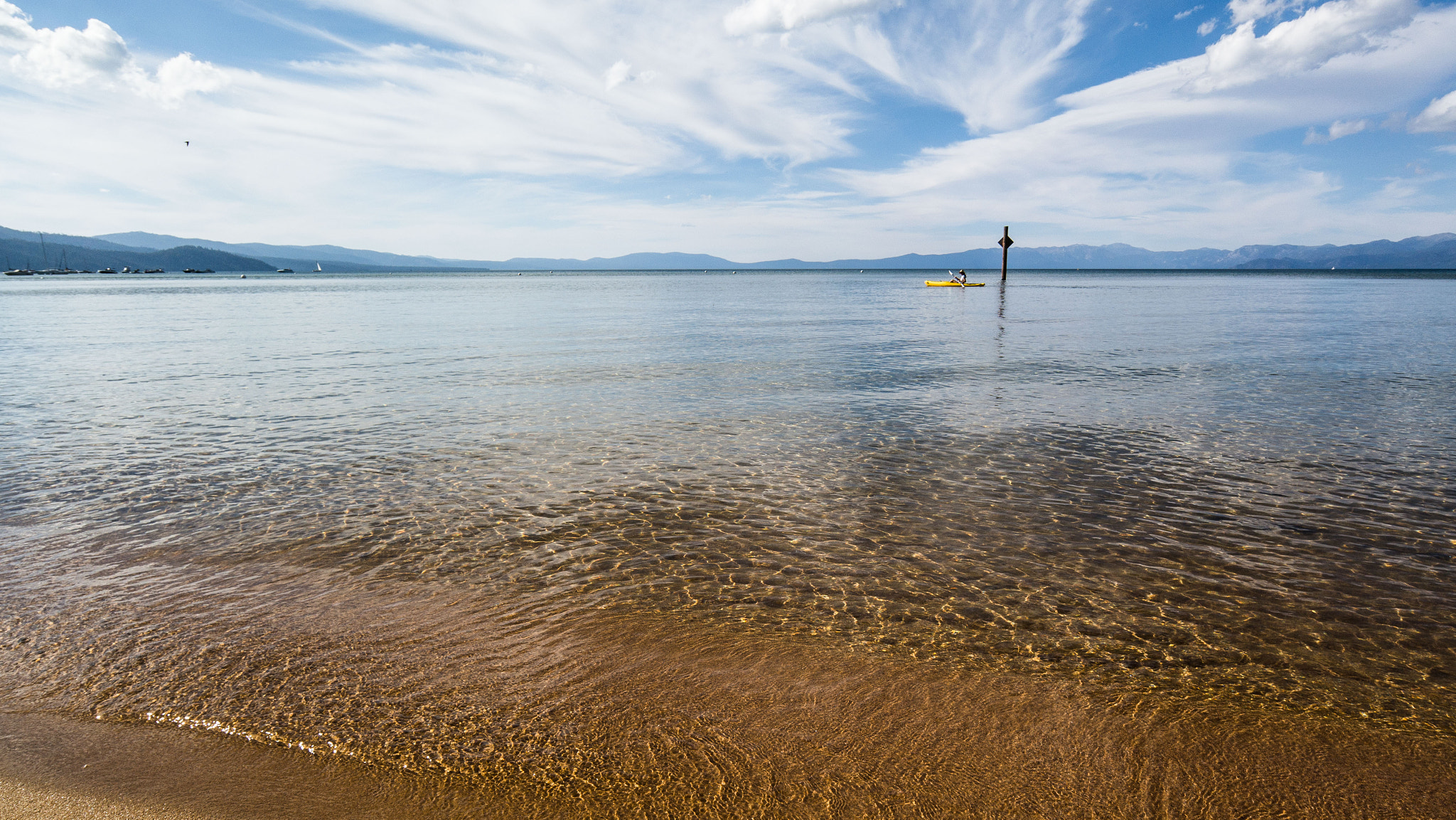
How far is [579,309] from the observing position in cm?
6028

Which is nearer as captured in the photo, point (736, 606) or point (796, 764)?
point (796, 764)

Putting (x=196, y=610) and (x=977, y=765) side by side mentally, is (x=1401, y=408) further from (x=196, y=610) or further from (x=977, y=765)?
(x=196, y=610)

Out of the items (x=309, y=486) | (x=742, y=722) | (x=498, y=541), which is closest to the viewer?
(x=742, y=722)

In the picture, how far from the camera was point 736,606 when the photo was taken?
6.98 metres

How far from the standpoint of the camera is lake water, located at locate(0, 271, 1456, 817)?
453 cm

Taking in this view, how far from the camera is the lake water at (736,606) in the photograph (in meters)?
4.53

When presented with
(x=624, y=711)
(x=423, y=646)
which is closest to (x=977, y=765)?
(x=624, y=711)

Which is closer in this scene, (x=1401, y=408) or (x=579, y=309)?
(x=1401, y=408)

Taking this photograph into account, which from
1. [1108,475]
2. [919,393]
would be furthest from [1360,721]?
[919,393]

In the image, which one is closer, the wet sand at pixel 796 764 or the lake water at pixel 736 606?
the wet sand at pixel 796 764

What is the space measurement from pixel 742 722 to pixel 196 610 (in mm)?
5344

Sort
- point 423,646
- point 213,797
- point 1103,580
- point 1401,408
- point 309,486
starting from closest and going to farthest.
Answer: point 213,797 → point 423,646 → point 1103,580 → point 309,486 → point 1401,408

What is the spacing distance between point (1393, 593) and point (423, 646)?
30.4 feet

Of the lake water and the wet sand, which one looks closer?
the wet sand
